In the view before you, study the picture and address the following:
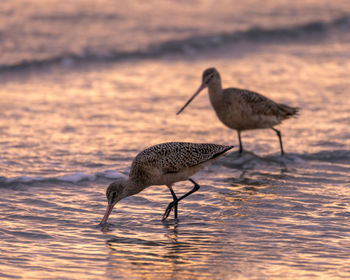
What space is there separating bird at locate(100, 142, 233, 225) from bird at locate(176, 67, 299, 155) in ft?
6.42

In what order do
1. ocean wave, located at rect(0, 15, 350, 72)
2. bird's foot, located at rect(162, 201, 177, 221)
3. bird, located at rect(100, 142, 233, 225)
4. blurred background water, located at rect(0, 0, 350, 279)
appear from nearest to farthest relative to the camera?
blurred background water, located at rect(0, 0, 350, 279), bird, located at rect(100, 142, 233, 225), bird's foot, located at rect(162, 201, 177, 221), ocean wave, located at rect(0, 15, 350, 72)

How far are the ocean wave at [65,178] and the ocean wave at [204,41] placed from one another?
5.79 meters

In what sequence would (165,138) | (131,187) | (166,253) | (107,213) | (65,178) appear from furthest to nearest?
(165,138) < (65,178) < (131,187) < (107,213) < (166,253)

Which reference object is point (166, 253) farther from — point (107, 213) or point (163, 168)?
point (163, 168)

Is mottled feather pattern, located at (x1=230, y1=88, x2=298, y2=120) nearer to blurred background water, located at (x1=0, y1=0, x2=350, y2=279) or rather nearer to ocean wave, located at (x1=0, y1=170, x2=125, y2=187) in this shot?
blurred background water, located at (x1=0, y1=0, x2=350, y2=279)

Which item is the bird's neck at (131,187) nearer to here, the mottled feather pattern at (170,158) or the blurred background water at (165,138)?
the mottled feather pattern at (170,158)

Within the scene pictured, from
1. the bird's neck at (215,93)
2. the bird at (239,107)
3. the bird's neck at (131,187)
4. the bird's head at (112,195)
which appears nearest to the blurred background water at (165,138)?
the bird's head at (112,195)

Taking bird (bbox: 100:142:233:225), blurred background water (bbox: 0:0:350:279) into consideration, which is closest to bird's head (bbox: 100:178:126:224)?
bird (bbox: 100:142:233:225)

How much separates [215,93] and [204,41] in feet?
22.7

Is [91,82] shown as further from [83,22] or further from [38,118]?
[83,22]

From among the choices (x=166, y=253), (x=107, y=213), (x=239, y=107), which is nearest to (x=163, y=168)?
(x=107, y=213)

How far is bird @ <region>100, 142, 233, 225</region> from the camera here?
7.03 metres

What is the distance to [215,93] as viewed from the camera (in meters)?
9.60

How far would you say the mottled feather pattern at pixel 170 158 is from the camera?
7.20 metres
